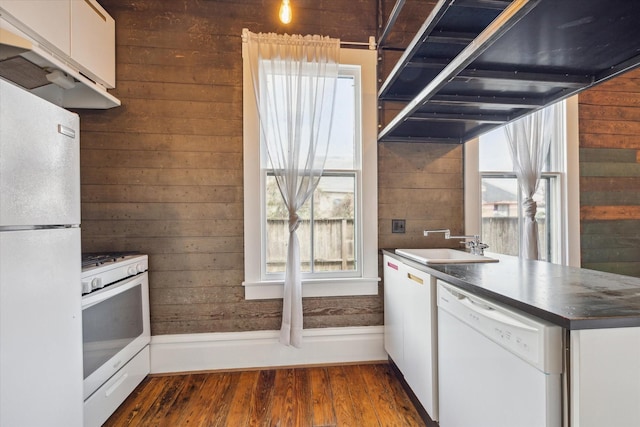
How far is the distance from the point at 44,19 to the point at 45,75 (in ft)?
0.92

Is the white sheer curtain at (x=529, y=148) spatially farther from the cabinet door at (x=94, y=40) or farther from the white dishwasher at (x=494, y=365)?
the cabinet door at (x=94, y=40)

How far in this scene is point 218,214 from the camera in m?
2.15

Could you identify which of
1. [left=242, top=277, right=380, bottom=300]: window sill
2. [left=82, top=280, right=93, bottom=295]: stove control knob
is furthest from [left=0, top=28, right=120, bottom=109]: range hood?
[left=242, top=277, right=380, bottom=300]: window sill

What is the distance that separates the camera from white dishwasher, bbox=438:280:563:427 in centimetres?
80

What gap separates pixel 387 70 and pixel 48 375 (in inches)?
Result: 107

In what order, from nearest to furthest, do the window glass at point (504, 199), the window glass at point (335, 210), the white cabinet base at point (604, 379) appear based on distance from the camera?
1. the white cabinet base at point (604, 379)
2. the window glass at point (335, 210)
3. the window glass at point (504, 199)

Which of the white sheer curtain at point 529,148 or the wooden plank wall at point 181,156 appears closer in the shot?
the wooden plank wall at point 181,156

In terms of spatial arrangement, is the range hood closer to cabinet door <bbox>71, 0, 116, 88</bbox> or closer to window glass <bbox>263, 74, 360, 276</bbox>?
cabinet door <bbox>71, 0, 116, 88</bbox>

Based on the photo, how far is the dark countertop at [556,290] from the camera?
77 centimetres

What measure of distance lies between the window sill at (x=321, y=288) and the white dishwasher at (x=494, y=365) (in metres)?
0.89

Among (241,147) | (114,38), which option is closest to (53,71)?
(114,38)

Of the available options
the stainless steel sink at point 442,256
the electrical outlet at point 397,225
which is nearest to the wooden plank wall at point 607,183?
the stainless steel sink at point 442,256

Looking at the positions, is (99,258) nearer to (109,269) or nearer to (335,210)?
(109,269)

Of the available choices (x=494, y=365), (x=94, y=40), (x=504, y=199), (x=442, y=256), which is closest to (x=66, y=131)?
(x=94, y=40)
